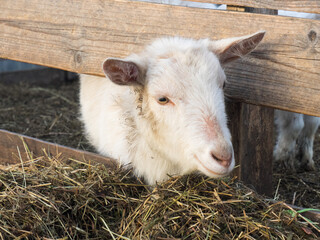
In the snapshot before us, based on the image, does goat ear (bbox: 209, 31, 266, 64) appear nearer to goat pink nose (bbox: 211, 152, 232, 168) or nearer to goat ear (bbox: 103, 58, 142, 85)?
goat ear (bbox: 103, 58, 142, 85)

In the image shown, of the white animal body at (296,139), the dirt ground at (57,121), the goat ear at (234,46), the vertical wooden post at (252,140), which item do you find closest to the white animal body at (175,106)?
the goat ear at (234,46)

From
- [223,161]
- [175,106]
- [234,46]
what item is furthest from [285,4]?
[223,161]

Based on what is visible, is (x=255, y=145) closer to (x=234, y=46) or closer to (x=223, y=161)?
(x=234, y=46)

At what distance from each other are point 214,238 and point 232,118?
1.11m

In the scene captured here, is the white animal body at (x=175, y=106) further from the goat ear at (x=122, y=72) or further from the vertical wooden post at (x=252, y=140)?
the vertical wooden post at (x=252, y=140)

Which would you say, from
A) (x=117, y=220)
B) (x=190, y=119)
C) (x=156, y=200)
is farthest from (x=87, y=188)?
(x=190, y=119)

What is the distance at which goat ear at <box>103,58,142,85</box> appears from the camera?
114 inches

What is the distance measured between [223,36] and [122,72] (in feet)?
2.57

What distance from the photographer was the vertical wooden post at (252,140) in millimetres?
3520

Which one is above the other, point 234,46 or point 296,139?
point 234,46

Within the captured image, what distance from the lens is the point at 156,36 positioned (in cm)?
351

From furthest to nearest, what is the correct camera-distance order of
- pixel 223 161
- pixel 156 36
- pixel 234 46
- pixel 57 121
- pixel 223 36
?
pixel 57 121, pixel 156 36, pixel 223 36, pixel 234 46, pixel 223 161

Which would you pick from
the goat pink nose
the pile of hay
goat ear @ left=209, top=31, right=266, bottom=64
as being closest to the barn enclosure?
goat ear @ left=209, top=31, right=266, bottom=64

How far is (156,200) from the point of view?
2.99 metres
